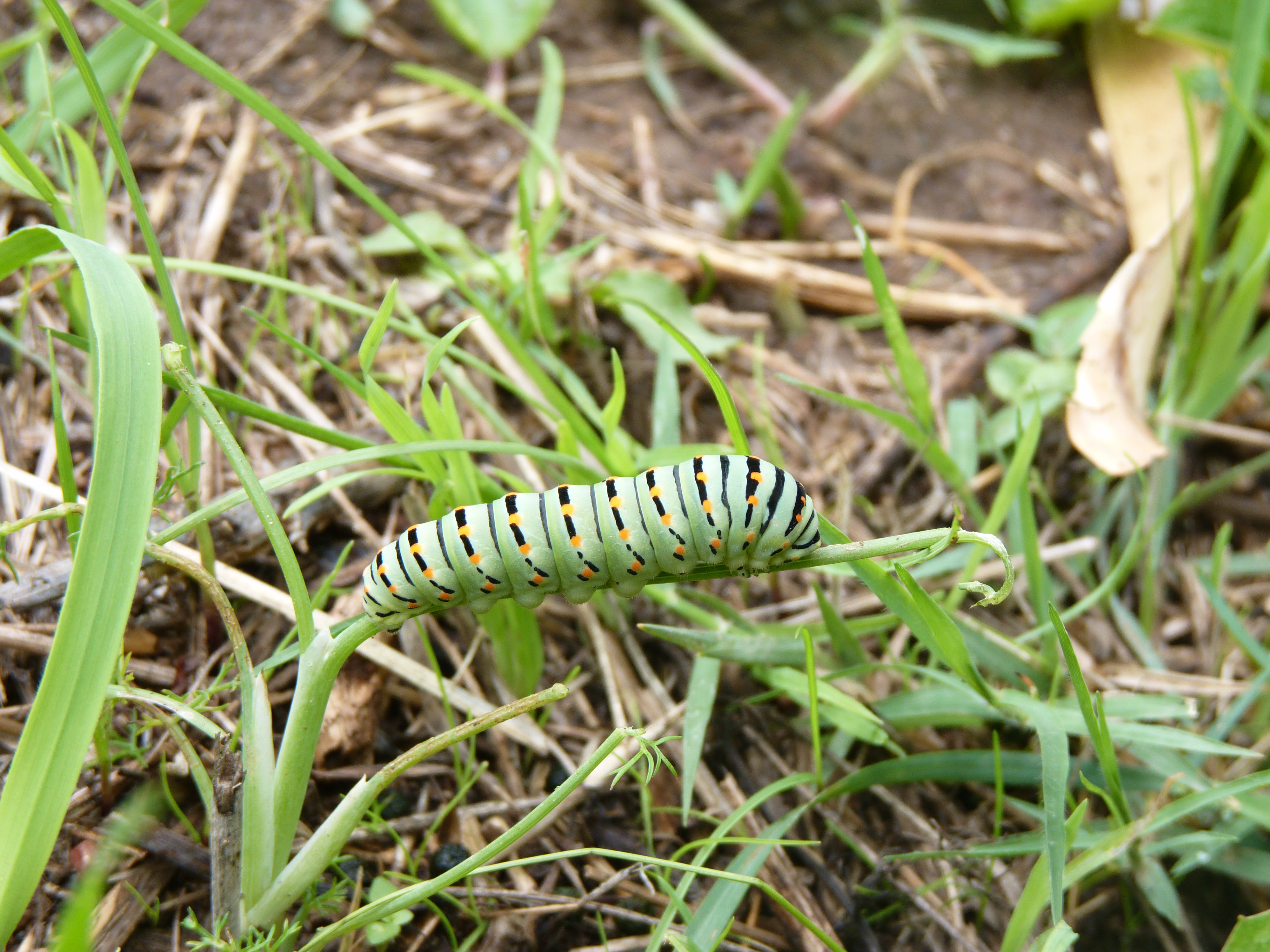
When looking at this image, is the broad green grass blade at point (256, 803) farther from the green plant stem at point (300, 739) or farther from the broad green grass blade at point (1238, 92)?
the broad green grass blade at point (1238, 92)

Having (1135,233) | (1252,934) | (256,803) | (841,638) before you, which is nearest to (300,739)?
(256,803)

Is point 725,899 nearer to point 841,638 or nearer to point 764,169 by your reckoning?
point 841,638

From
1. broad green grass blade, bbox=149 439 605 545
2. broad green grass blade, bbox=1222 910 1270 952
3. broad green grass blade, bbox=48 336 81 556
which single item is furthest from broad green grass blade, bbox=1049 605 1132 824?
broad green grass blade, bbox=48 336 81 556

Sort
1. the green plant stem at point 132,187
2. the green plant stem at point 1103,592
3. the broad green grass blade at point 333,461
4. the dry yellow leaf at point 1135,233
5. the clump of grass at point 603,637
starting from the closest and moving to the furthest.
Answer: the clump of grass at point 603,637, the green plant stem at point 132,187, the broad green grass blade at point 333,461, the green plant stem at point 1103,592, the dry yellow leaf at point 1135,233

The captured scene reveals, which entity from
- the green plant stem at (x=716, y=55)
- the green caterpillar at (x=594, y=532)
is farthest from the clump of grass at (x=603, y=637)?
the green plant stem at (x=716, y=55)

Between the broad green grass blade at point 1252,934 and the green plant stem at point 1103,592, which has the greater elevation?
the green plant stem at point 1103,592

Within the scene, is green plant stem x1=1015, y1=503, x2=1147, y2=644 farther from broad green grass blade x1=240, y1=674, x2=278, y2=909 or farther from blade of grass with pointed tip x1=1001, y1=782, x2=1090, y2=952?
broad green grass blade x1=240, y1=674, x2=278, y2=909

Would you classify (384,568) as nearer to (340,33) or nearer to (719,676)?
(719,676)
